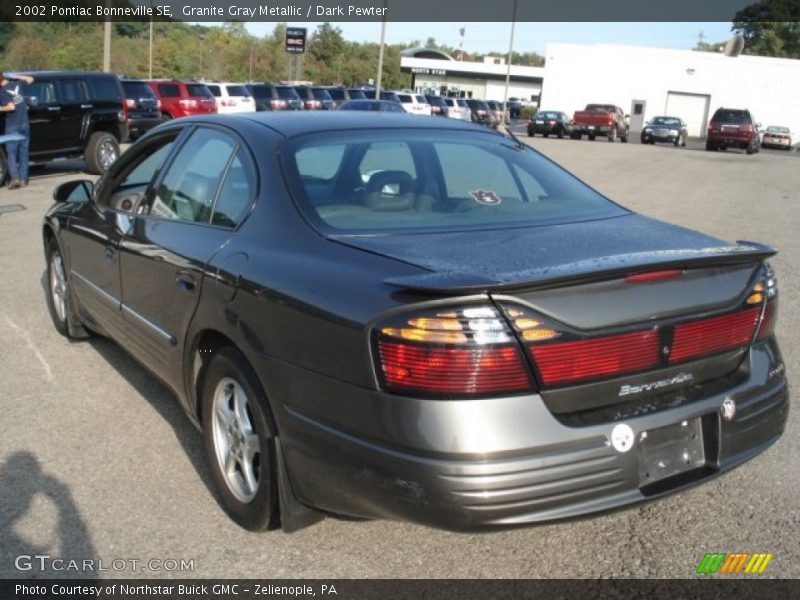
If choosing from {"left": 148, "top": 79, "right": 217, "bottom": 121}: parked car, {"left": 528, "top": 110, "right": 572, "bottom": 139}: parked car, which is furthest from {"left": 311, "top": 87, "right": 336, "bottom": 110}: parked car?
{"left": 528, "top": 110, "right": 572, "bottom": 139}: parked car

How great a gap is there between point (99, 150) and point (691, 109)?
5482 centimetres

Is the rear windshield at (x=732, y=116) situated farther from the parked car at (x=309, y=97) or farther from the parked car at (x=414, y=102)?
the parked car at (x=309, y=97)

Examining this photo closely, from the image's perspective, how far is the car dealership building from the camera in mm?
59438

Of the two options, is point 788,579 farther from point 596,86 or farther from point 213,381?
point 596,86

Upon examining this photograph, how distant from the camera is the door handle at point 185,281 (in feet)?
11.7

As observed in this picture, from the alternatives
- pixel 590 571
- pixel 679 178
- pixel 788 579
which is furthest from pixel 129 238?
pixel 679 178

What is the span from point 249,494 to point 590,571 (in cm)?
134

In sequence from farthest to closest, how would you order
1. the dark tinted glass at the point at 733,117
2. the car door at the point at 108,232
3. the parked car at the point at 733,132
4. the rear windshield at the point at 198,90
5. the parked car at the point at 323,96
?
the dark tinted glass at the point at 733,117
the parked car at the point at 733,132
the parked car at the point at 323,96
the rear windshield at the point at 198,90
the car door at the point at 108,232

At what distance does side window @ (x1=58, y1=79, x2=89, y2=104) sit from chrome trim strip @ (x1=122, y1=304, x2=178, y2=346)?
39.3 feet

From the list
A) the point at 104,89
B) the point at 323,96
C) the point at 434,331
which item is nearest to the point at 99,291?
the point at 434,331

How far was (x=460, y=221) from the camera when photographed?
3432mm

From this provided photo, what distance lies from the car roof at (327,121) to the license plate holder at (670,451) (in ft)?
6.34

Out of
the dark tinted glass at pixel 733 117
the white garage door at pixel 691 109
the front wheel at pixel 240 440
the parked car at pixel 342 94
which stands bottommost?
the front wheel at pixel 240 440

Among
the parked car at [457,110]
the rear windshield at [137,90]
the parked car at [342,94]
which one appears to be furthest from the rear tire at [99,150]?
the parked car at [457,110]
